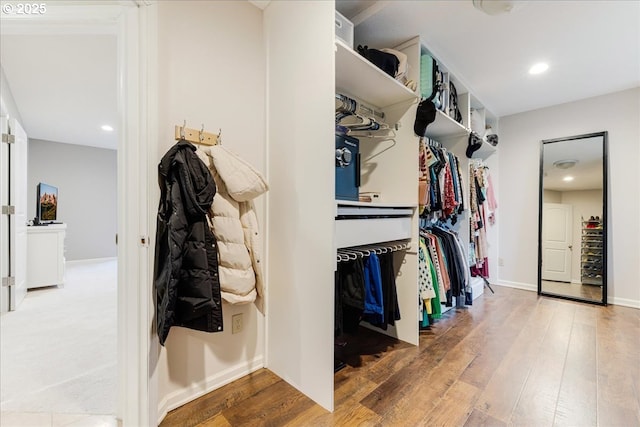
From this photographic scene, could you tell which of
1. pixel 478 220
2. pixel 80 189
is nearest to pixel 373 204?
pixel 478 220

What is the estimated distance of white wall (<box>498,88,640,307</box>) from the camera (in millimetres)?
3039

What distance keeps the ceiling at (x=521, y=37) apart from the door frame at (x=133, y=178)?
1.29 metres

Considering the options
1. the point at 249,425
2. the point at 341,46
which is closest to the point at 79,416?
the point at 249,425

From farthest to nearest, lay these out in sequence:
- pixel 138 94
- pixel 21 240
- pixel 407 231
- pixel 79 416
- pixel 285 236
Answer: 1. pixel 21 240
2. pixel 407 231
3. pixel 285 236
4. pixel 79 416
5. pixel 138 94

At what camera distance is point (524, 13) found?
6.26ft

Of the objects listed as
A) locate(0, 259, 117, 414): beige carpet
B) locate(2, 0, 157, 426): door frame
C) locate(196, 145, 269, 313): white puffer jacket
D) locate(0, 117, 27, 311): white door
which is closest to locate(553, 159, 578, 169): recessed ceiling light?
locate(196, 145, 269, 313): white puffer jacket

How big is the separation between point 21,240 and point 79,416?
2.93 metres

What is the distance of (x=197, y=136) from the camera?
4.90 feet

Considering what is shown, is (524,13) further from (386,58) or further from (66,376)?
(66,376)

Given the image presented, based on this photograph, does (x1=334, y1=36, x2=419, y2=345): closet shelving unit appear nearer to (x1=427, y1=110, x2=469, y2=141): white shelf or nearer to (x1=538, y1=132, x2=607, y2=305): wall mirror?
(x1=427, y1=110, x2=469, y2=141): white shelf

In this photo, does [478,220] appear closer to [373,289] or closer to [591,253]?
[591,253]

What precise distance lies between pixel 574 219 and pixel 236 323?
4052 mm

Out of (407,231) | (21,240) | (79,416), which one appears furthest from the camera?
(21,240)

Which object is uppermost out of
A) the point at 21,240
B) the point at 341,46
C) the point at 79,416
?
the point at 341,46
